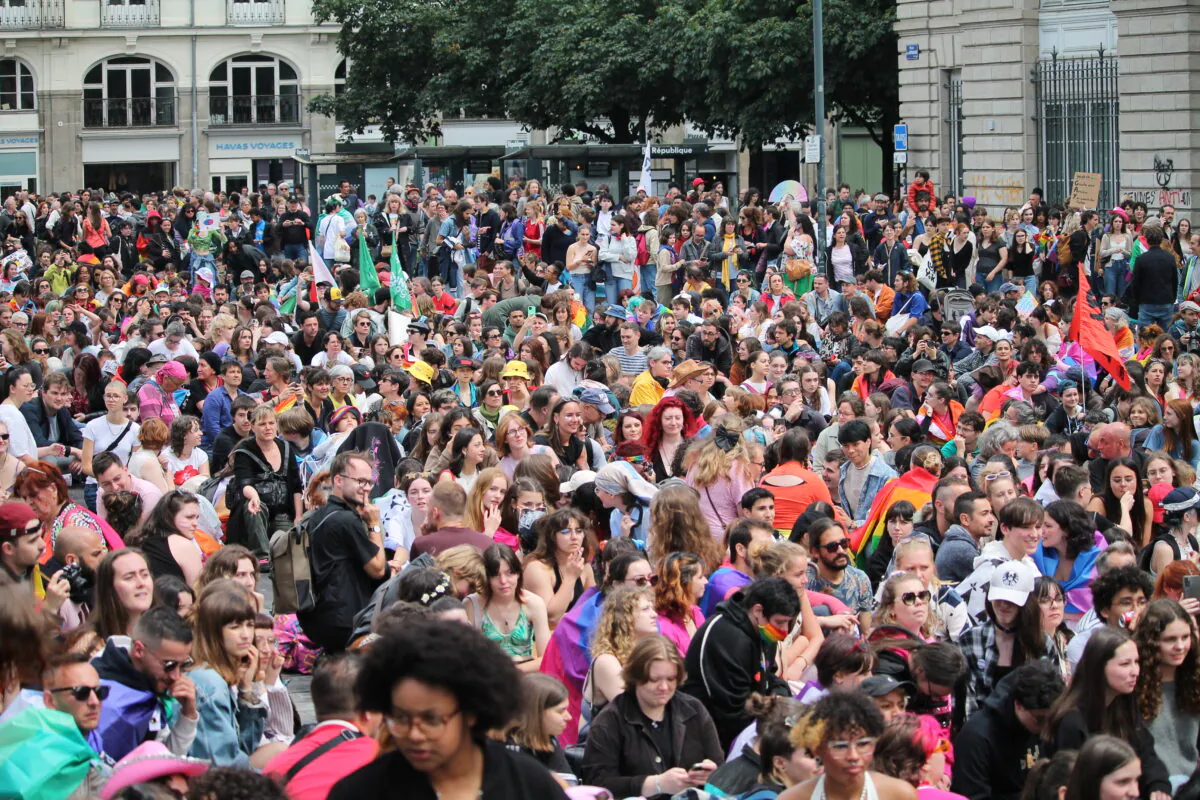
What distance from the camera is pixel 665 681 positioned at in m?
6.95

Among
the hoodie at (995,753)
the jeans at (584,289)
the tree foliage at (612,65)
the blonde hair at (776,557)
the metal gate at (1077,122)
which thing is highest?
the tree foliage at (612,65)

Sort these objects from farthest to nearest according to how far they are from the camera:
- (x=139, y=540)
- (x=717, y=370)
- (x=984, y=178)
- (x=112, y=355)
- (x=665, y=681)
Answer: (x=984, y=178) < (x=112, y=355) < (x=717, y=370) < (x=139, y=540) < (x=665, y=681)

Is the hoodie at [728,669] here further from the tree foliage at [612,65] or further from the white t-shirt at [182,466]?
the tree foliage at [612,65]

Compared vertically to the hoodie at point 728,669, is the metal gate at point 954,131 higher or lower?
higher

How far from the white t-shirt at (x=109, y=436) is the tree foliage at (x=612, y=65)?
2647 cm

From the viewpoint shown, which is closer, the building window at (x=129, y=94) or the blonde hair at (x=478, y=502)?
the blonde hair at (x=478, y=502)

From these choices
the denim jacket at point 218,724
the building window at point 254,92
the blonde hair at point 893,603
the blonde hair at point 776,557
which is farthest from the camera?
the building window at point 254,92

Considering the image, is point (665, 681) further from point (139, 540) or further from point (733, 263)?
point (733, 263)

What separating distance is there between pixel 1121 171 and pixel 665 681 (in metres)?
25.4

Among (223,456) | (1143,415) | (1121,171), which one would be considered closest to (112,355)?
(223,456)

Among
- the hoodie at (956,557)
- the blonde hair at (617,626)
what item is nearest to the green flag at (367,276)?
the hoodie at (956,557)

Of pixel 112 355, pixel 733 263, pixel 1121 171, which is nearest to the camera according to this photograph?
pixel 112 355

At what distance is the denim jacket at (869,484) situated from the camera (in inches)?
463

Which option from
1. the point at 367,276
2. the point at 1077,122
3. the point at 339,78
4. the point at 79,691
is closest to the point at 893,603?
the point at 79,691
